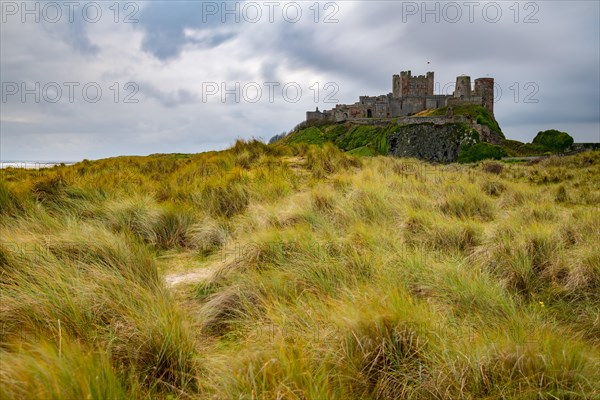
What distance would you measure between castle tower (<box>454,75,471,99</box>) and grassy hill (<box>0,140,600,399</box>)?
61.6 meters

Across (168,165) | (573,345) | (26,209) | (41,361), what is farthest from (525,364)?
(168,165)

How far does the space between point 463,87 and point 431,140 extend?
16.1 m

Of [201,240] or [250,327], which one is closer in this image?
[250,327]

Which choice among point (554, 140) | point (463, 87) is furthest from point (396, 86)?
point (554, 140)

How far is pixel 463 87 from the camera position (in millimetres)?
60031

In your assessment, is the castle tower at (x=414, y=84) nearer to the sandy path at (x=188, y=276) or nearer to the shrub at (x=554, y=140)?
the shrub at (x=554, y=140)

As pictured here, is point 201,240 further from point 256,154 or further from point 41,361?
point 256,154

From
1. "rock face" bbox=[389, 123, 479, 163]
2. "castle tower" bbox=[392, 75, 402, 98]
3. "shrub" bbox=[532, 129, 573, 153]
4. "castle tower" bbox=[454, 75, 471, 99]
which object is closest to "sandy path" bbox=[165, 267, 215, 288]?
"rock face" bbox=[389, 123, 479, 163]

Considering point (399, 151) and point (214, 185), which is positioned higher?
point (399, 151)

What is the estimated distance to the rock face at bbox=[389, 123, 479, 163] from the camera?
47969 millimetres

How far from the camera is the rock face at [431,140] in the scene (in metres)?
48.0

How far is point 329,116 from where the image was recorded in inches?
3054

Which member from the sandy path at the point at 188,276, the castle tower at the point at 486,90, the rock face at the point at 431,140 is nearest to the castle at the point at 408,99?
the castle tower at the point at 486,90

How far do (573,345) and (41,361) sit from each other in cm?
232
